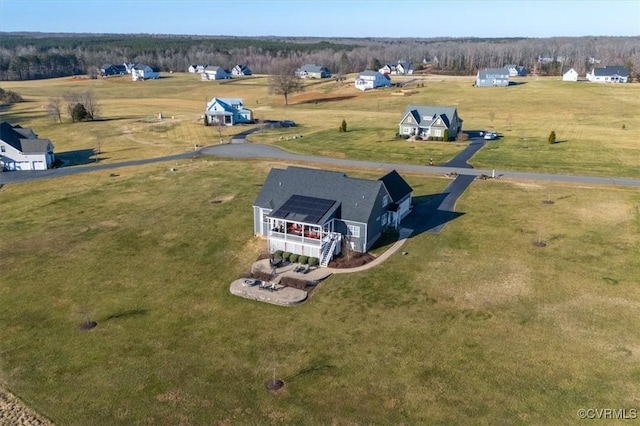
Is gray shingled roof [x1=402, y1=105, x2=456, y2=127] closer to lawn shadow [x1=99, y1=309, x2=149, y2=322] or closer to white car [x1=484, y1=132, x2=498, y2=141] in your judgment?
white car [x1=484, y1=132, x2=498, y2=141]

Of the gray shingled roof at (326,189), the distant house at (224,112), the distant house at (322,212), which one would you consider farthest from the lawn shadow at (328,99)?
the distant house at (322,212)

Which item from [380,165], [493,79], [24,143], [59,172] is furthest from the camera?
[493,79]

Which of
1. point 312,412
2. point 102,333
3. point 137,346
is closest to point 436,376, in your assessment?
point 312,412

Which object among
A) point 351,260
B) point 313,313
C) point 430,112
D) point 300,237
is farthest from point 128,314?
point 430,112

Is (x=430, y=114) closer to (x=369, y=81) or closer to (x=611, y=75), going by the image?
(x=369, y=81)

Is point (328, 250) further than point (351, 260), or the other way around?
point (328, 250)

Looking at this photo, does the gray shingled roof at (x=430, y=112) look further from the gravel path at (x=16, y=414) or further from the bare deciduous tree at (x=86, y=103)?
the gravel path at (x=16, y=414)

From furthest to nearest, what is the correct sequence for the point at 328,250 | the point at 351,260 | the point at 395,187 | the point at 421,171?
the point at 421,171, the point at 395,187, the point at 328,250, the point at 351,260
